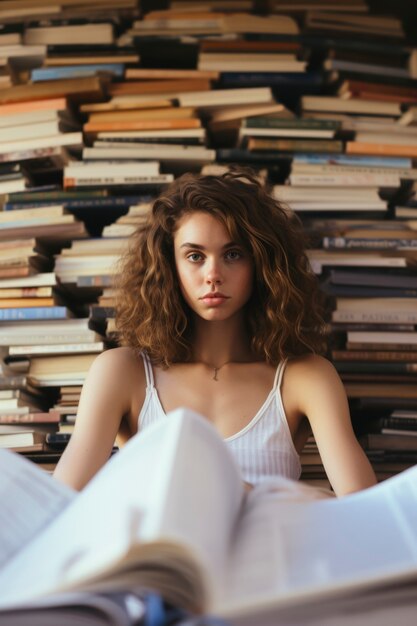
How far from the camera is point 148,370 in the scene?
5.32 ft

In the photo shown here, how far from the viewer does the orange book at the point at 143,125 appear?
1.87 meters

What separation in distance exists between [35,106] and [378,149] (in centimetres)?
77

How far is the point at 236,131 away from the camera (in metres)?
1.95

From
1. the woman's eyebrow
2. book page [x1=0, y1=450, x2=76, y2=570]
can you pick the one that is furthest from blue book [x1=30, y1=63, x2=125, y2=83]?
book page [x1=0, y1=450, x2=76, y2=570]

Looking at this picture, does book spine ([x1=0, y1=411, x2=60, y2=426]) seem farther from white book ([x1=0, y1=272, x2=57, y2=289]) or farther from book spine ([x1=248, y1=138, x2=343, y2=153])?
book spine ([x1=248, y1=138, x2=343, y2=153])

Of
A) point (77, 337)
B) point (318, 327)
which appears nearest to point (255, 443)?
point (318, 327)

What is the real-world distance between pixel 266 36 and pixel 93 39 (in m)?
0.39

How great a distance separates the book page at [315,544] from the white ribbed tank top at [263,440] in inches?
27.5

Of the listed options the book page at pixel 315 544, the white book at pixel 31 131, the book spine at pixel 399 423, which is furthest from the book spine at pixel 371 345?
the book page at pixel 315 544

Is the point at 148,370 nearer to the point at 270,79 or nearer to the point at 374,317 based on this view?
the point at 374,317

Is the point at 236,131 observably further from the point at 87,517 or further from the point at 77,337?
the point at 87,517

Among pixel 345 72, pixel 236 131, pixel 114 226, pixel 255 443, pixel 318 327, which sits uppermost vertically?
pixel 345 72

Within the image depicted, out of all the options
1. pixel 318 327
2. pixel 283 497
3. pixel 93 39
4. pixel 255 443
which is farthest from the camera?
pixel 93 39

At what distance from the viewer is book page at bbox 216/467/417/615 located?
0.56m
